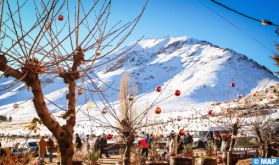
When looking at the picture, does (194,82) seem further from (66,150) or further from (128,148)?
(66,150)

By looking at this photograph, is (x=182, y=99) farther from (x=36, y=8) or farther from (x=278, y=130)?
(x=36, y=8)

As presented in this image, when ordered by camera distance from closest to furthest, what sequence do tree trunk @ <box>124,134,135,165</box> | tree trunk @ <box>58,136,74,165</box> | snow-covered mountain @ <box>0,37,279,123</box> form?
tree trunk @ <box>58,136,74,165</box> → tree trunk @ <box>124,134,135,165</box> → snow-covered mountain @ <box>0,37,279,123</box>

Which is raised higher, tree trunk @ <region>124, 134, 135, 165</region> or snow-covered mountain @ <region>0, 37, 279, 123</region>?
snow-covered mountain @ <region>0, 37, 279, 123</region>

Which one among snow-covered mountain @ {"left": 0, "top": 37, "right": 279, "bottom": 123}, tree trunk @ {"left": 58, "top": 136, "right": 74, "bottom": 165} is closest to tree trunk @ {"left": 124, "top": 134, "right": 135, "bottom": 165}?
tree trunk @ {"left": 58, "top": 136, "right": 74, "bottom": 165}

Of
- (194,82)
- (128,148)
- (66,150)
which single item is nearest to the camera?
(66,150)

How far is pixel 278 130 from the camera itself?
64.0 ft

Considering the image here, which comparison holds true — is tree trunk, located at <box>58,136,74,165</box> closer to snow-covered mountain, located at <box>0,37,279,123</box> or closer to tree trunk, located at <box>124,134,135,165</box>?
tree trunk, located at <box>124,134,135,165</box>

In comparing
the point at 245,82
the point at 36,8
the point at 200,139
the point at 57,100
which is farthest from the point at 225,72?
the point at 36,8

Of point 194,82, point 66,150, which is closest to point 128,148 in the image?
point 66,150

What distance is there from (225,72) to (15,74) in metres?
148

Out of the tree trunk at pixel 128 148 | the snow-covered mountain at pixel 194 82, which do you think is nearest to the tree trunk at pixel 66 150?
the tree trunk at pixel 128 148

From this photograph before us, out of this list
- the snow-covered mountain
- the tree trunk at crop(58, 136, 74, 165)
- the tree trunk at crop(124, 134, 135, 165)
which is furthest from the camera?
the snow-covered mountain

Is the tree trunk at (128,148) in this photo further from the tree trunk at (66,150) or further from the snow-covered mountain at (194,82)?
the snow-covered mountain at (194,82)

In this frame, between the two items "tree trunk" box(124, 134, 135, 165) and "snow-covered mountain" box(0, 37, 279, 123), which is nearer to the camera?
"tree trunk" box(124, 134, 135, 165)
